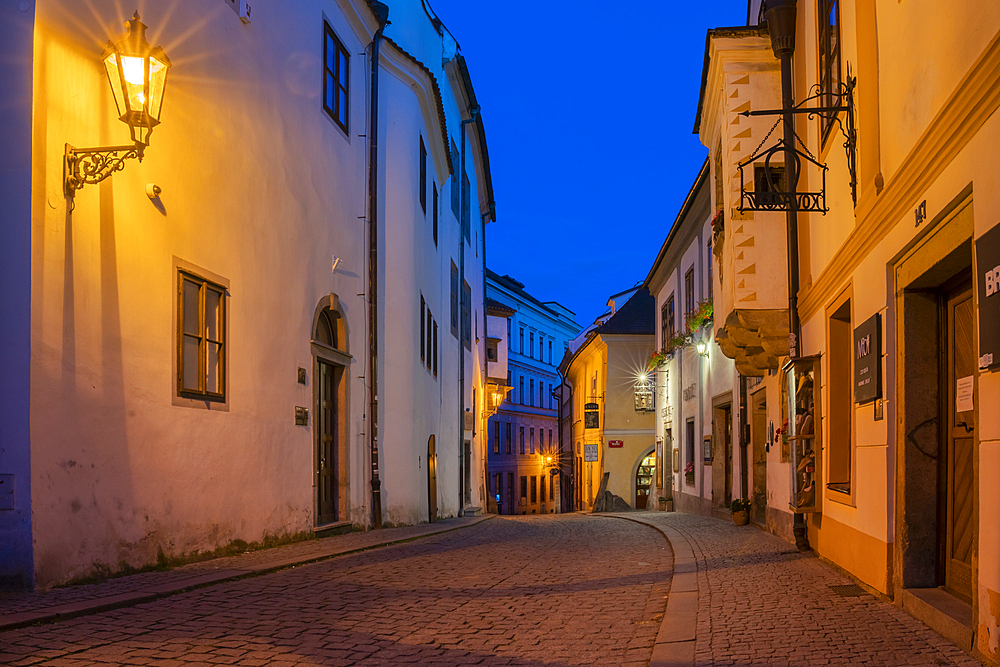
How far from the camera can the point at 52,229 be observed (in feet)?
24.2

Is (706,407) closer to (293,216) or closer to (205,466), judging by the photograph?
(293,216)

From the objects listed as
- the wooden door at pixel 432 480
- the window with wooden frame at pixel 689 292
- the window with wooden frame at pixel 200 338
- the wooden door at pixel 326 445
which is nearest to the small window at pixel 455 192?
the window with wooden frame at pixel 689 292

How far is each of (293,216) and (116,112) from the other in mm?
4577

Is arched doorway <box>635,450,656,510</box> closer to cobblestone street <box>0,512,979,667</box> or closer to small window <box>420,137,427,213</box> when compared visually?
small window <box>420,137,427,213</box>

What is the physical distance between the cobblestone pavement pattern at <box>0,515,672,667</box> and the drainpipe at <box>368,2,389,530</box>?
16.7 ft

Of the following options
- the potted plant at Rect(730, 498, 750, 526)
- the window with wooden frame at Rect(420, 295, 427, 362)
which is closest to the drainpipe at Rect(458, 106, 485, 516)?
the window with wooden frame at Rect(420, 295, 427, 362)

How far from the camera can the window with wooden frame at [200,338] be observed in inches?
373

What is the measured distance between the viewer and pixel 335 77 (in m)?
15.0

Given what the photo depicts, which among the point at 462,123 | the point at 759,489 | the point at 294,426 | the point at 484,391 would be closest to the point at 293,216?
the point at 294,426

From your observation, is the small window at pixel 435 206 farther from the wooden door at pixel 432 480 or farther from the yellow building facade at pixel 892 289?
the yellow building facade at pixel 892 289

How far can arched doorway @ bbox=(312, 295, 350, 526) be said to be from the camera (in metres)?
13.8

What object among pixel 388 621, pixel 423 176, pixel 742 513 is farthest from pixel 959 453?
pixel 423 176

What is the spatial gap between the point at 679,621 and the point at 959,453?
220 cm

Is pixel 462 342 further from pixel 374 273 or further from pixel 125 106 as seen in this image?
pixel 125 106
